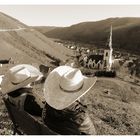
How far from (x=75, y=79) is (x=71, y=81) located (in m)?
0.06

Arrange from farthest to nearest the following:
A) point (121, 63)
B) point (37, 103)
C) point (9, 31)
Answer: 1. point (9, 31)
2. point (121, 63)
3. point (37, 103)

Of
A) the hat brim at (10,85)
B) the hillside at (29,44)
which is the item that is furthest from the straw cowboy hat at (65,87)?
the hillside at (29,44)

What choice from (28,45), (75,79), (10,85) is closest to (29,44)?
(28,45)

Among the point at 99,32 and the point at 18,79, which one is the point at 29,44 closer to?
the point at 99,32

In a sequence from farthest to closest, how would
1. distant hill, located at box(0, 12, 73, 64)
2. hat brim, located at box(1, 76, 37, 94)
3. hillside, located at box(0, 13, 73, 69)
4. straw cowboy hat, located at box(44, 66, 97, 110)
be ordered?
hillside, located at box(0, 13, 73, 69)
distant hill, located at box(0, 12, 73, 64)
hat brim, located at box(1, 76, 37, 94)
straw cowboy hat, located at box(44, 66, 97, 110)

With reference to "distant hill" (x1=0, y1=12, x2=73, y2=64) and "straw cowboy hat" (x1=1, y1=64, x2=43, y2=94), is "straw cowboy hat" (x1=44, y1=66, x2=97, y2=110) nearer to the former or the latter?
"straw cowboy hat" (x1=1, y1=64, x2=43, y2=94)

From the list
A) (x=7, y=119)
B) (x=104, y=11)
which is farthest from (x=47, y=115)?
(x=104, y=11)

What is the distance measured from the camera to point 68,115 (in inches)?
118

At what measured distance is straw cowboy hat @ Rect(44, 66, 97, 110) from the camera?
2982 mm

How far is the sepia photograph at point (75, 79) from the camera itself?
3051 millimetres

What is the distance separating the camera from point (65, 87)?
3039 mm

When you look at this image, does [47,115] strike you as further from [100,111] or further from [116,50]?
[116,50]

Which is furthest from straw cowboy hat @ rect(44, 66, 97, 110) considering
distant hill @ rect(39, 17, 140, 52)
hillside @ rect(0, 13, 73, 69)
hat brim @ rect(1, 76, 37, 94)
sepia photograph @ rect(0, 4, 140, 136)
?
hillside @ rect(0, 13, 73, 69)
